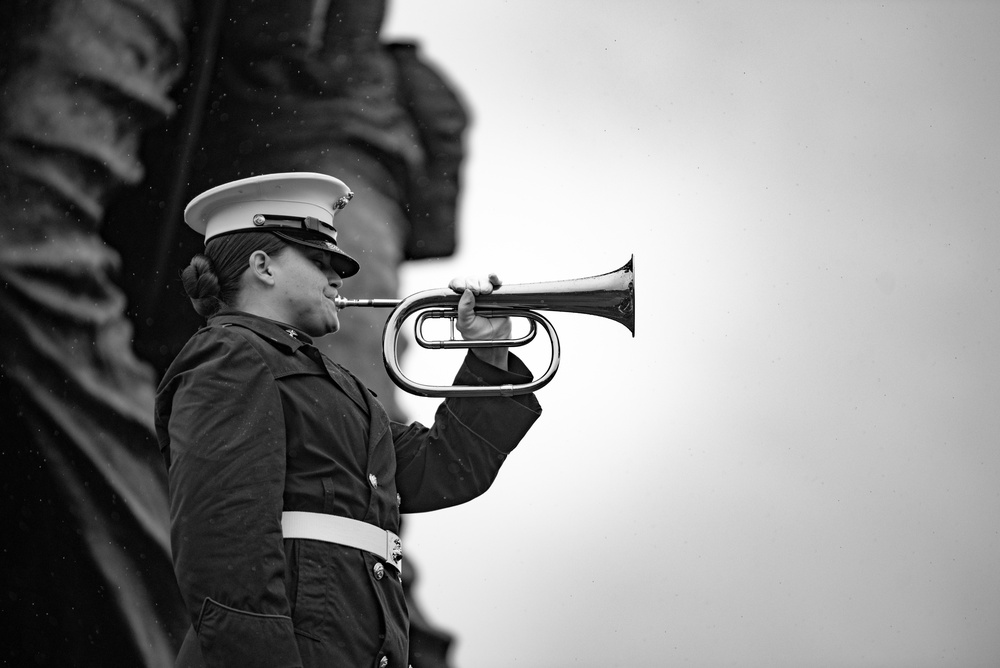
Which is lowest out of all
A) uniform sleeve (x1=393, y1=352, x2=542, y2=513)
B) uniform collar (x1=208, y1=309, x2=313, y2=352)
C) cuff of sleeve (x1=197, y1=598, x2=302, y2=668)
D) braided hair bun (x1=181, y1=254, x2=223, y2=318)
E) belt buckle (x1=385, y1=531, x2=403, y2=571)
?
cuff of sleeve (x1=197, y1=598, x2=302, y2=668)

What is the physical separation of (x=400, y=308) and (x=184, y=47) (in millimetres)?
1492

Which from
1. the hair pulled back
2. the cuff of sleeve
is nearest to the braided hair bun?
the hair pulled back

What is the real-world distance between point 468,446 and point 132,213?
1526mm

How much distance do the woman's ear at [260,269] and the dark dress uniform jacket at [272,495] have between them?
0.32ft

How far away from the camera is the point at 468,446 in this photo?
228 cm

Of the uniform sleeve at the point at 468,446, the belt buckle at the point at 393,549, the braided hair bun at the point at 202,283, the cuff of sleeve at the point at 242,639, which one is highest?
the braided hair bun at the point at 202,283

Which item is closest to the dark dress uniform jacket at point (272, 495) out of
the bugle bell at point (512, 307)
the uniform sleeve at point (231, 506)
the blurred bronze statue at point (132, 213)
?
the uniform sleeve at point (231, 506)

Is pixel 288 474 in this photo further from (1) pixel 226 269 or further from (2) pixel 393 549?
(1) pixel 226 269

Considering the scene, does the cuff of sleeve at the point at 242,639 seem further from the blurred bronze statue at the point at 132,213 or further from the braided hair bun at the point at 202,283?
the blurred bronze statue at the point at 132,213

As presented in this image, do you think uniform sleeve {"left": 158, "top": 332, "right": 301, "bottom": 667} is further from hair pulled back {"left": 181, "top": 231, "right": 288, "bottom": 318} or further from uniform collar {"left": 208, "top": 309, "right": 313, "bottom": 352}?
hair pulled back {"left": 181, "top": 231, "right": 288, "bottom": 318}

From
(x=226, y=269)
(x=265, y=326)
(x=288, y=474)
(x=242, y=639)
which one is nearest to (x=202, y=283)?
(x=226, y=269)

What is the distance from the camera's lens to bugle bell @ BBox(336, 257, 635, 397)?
2242 millimetres

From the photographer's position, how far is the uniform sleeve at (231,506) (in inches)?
63.7

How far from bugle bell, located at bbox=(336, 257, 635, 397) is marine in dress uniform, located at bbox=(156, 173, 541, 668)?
0.21ft
